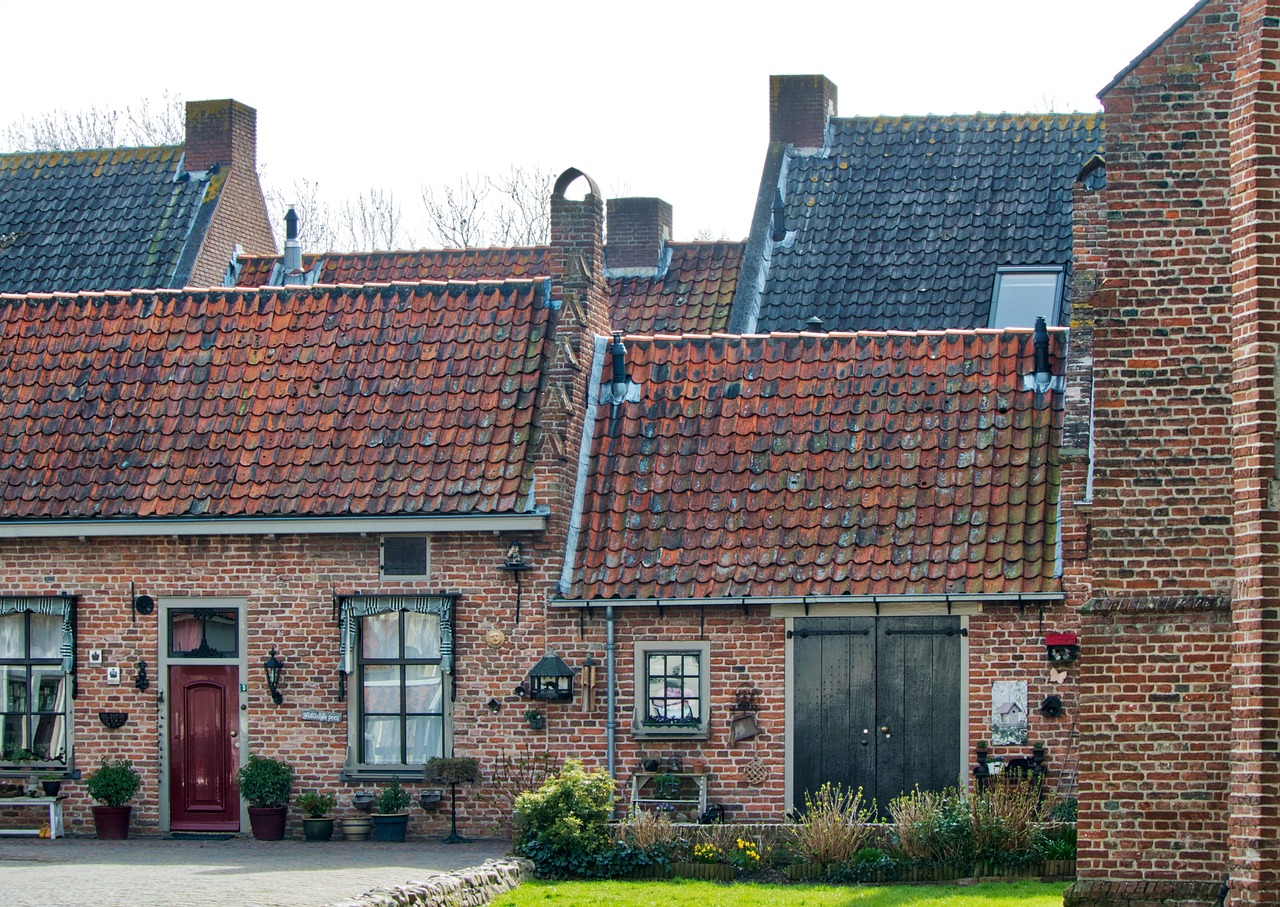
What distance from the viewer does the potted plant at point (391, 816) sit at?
20594mm

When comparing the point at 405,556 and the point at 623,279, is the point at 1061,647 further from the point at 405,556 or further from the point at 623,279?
the point at 623,279

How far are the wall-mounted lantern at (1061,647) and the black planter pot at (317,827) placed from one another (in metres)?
7.88

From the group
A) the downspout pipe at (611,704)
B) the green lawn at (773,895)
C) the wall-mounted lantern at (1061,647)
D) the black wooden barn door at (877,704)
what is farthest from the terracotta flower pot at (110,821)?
the wall-mounted lantern at (1061,647)

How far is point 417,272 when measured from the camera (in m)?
30.7

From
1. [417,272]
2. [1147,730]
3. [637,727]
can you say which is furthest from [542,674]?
[417,272]

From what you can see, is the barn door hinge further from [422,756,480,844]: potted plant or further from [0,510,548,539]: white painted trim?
[422,756,480,844]: potted plant

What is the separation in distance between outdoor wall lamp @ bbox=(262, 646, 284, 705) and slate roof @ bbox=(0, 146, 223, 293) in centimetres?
1005

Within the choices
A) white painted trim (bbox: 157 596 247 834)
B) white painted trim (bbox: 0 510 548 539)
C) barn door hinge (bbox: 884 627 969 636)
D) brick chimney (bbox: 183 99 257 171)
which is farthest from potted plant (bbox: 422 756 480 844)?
brick chimney (bbox: 183 99 257 171)

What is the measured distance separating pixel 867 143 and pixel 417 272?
7.40 m

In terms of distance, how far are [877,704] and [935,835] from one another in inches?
119

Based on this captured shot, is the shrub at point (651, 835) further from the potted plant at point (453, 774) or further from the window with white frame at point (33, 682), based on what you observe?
the window with white frame at point (33, 682)

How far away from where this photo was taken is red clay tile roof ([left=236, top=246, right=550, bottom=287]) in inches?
1188

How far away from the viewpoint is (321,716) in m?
21.2

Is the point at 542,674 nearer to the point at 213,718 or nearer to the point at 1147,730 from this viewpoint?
the point at 213,718
